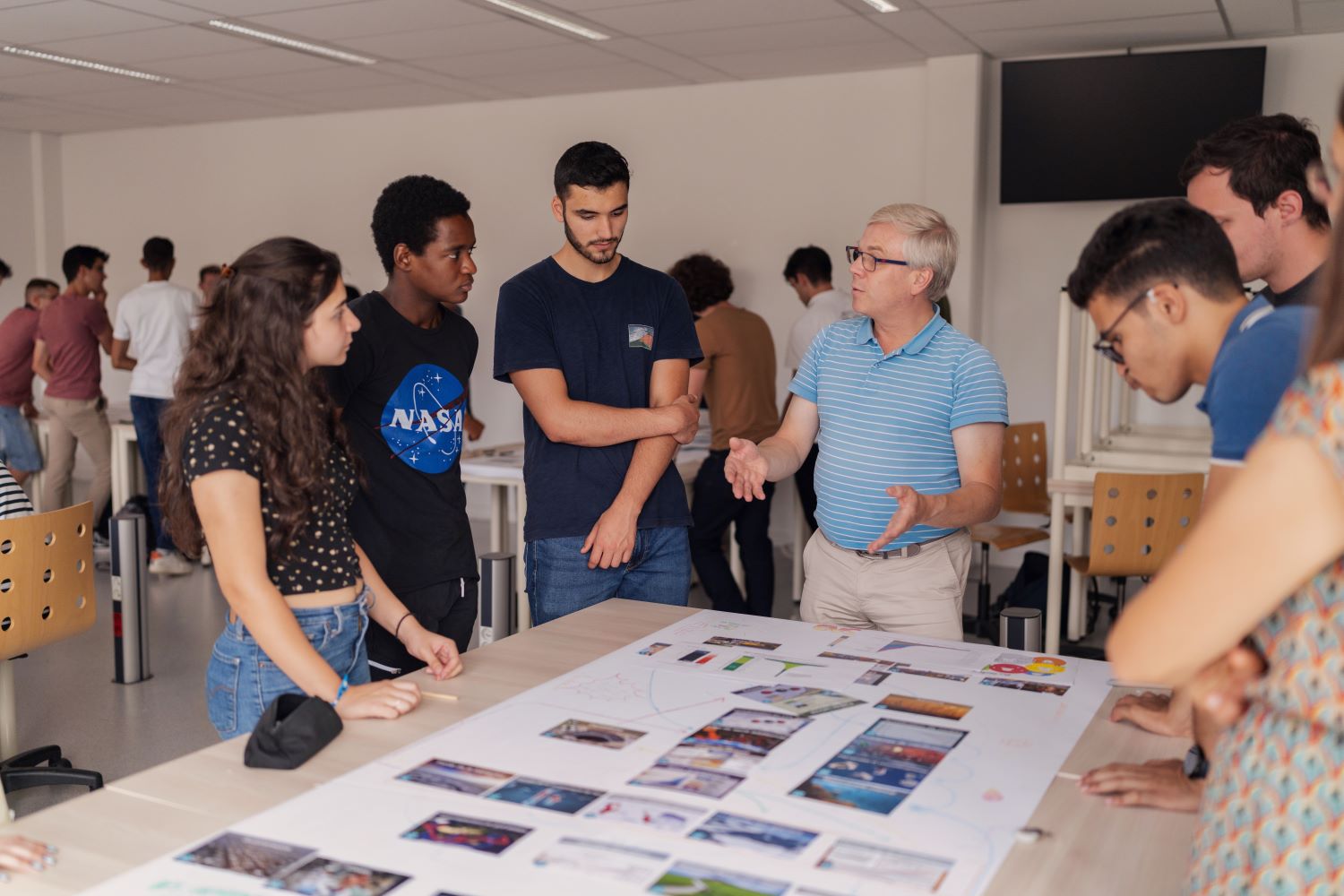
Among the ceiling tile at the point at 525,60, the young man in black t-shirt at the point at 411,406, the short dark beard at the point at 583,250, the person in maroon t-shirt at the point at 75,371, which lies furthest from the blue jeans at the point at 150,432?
the short dark beard at the point at 583,250

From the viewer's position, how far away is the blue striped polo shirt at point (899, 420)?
2357 mm

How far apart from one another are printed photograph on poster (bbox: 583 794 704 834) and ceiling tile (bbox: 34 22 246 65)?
506 cm

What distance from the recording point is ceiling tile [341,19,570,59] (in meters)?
5.42

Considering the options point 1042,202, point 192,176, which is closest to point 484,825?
point 1042,202

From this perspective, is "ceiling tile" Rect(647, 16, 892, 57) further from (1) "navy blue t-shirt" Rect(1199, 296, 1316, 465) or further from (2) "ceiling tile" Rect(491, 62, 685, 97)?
(1) "navy blue t-shirt" Rect(1199, 296, 1316, 465)

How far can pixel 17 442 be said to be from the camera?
639 cm

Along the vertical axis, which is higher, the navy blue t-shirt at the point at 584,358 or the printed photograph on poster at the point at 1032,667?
the navy blue t-shirt at the point at 584,358

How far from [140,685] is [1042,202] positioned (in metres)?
4.66

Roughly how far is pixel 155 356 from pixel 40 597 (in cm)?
330

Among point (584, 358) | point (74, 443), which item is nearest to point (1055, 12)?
point (584, 358)

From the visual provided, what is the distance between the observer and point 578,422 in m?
2.44

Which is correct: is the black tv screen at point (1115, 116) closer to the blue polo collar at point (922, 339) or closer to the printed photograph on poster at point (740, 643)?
the blue polo collar at point (922, 339)

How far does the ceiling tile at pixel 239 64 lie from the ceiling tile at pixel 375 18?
570mm

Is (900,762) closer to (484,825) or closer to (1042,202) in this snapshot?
(484,825)
